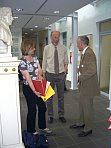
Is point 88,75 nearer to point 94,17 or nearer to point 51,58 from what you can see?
point 51,58

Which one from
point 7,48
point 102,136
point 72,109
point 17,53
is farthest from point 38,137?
point 17,53

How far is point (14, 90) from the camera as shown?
2109 mm

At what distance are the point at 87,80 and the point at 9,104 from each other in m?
1.11

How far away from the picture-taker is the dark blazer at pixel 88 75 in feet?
8.26

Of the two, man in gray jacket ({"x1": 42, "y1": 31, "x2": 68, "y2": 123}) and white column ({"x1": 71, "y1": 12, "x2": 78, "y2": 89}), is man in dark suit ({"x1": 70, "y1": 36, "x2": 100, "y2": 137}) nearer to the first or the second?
man in gray jacket ({"x1": 42, "y1": 31, "x2": 68, "y2": 123})

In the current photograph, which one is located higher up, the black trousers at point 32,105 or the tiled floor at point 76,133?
the black trousers at point 32,105

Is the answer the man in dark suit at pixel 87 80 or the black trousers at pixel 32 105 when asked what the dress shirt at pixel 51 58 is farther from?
the black trousers at pixel 32 105

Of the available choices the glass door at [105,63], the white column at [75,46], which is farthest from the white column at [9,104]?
the white column at [75,46]

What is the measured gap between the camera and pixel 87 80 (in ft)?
8.48

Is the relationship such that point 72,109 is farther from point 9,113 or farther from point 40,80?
point 9,113

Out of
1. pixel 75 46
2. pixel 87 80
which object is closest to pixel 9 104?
pixel 87 80

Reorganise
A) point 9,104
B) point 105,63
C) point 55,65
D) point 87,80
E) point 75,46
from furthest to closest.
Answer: point 75,46 < point 105,63 < point 55,65 < point 87,80 < point 9,104

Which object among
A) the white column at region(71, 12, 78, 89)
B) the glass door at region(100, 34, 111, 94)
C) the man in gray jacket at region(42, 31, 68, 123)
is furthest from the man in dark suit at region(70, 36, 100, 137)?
the white column at region(71, 12, 78, 89)

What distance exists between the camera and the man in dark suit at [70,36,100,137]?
8.28ft
